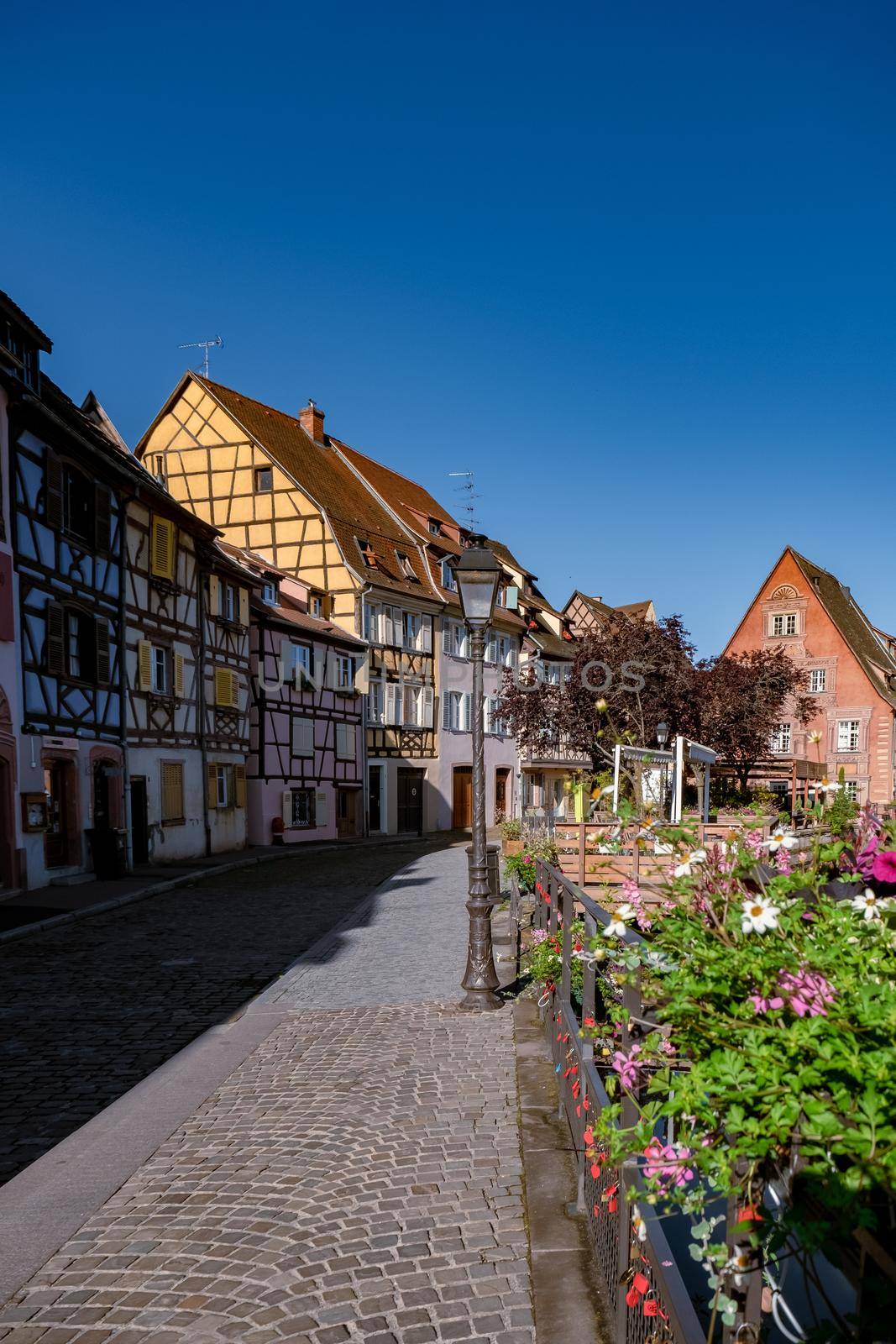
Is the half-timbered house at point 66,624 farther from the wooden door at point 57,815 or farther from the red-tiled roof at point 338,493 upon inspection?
the red-tiled roof at point 338,493

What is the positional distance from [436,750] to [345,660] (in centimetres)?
614

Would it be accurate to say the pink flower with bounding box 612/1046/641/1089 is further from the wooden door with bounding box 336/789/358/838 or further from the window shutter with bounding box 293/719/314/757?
the wooden door with bounding box 336/789/358/838

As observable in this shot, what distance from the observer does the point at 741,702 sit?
29906 millimetres

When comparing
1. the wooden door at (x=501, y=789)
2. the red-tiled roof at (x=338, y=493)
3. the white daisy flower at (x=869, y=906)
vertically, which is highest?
the red-tiled roof at (x=338, y=493)

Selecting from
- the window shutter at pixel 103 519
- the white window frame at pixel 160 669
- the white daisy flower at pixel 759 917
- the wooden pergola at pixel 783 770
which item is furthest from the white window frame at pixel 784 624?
the white daisy flower at pixel 759 917

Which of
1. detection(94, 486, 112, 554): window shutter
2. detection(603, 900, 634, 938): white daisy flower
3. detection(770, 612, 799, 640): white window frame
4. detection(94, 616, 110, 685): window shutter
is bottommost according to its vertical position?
detection(603, 900, 634, 938): white daisy flower

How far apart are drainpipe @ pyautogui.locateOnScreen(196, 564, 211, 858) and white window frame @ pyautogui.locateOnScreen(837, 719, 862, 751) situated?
32118 millimetres

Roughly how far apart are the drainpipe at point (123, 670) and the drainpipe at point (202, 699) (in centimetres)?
379

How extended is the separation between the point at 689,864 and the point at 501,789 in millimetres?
40111

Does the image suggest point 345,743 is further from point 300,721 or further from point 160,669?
point 160,669

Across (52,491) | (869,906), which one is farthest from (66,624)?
(869,906)

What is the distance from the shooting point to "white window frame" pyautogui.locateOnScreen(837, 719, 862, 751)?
151 ft

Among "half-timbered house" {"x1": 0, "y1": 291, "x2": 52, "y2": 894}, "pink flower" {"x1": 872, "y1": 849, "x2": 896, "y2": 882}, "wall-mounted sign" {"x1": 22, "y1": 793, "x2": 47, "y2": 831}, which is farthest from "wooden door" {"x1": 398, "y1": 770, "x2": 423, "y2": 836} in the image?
"pink flower" {"x1": 872, "y1": 849, "x2": 896, "y2": 882}

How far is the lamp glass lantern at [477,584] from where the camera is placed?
8570 mm
